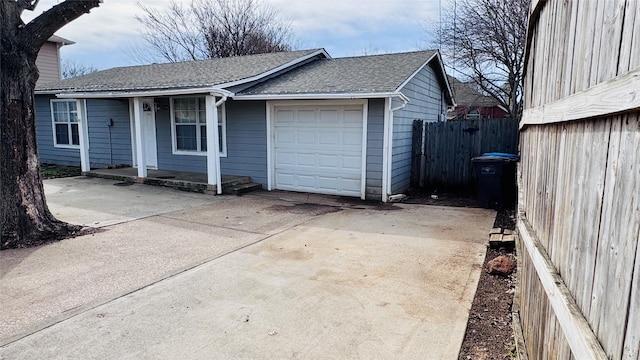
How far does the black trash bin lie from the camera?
7.97m

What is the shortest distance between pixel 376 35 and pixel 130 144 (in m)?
20.5

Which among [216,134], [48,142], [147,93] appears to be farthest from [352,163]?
[48,142]

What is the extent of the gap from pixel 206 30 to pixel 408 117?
1858 centimetres

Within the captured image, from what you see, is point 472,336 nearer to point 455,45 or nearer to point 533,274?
point 533,274

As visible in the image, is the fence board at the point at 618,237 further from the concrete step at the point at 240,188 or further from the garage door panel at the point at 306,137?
the concrete step at the point at 240,188

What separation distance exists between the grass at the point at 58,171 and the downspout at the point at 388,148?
32.5 feet

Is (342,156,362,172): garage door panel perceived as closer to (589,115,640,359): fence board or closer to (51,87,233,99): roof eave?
(51,87,233,99): roof eave

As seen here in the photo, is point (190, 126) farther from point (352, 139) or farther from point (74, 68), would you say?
point (74, 68)

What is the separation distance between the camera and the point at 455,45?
60.8 ft

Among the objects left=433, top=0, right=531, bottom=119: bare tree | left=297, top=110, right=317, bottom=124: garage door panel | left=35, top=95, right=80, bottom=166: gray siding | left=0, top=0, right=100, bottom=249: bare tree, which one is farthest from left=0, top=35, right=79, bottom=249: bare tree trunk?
left=433, top=0, right=531, bottom=119: bare tree

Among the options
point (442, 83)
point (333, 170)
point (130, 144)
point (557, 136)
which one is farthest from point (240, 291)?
point (442, 83)

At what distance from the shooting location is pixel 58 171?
42.8ft

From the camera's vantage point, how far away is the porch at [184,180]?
32.2 feet

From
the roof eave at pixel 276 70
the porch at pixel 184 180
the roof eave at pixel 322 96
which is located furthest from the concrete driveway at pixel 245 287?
the roof eave at pixel 276 70
